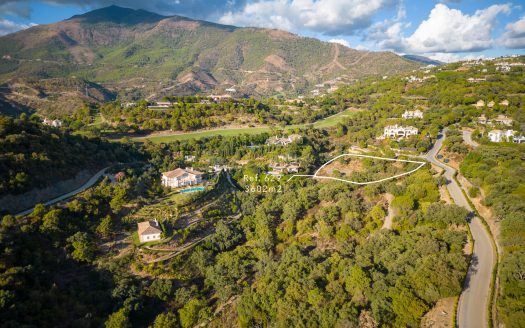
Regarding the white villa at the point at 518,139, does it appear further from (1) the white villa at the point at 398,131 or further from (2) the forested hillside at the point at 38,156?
(2) the forested hillside at the point at 38,156

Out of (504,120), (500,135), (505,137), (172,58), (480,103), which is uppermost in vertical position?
(172,58)

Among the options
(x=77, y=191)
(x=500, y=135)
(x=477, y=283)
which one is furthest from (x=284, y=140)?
(x=477, y=283)

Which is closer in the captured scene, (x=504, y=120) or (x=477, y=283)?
(x=477, y=283)

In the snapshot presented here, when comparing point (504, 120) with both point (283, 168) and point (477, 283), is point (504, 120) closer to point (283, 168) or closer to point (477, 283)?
point (283, 168)

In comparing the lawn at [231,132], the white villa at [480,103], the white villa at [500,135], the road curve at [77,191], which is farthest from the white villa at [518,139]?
the road curve at [77,191]

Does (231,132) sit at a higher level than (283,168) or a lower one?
higher

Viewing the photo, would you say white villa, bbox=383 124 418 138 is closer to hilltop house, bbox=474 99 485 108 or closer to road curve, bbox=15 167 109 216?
hilltop house, bbox=474 99 485 108

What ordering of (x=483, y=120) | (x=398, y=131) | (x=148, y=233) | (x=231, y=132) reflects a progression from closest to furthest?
(x=148, y=233), (x=483, y=120), (x=398, y=131), (x=231, y=132)
